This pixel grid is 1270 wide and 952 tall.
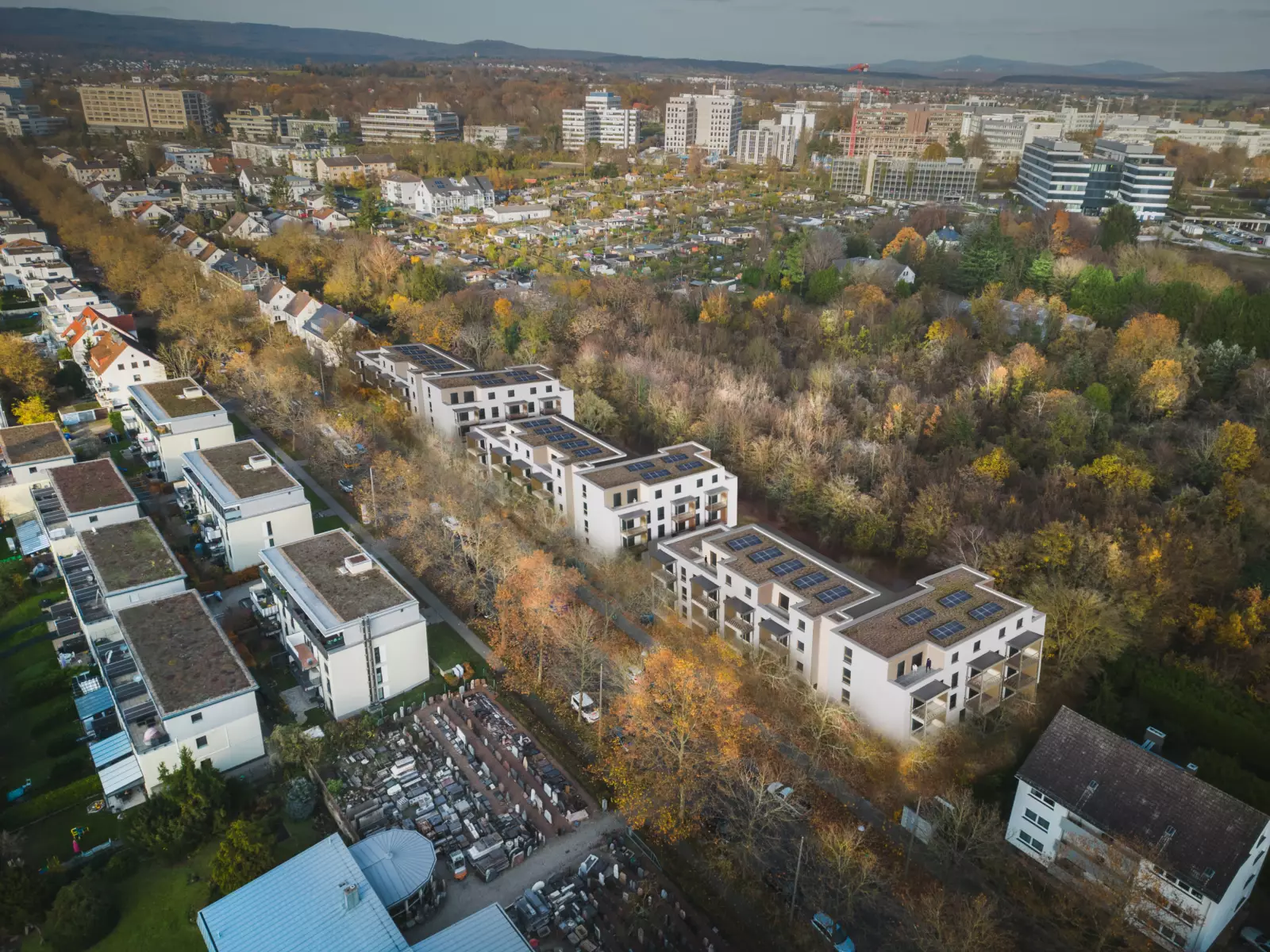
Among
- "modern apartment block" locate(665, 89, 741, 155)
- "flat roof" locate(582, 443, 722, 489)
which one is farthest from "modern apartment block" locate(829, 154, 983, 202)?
"flat roof" locate(582, 443, 722, 489)

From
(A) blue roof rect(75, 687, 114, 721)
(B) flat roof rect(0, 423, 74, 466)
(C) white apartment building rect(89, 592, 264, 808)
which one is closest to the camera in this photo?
(C) white apartment building rect(89, 592, 264, 808)

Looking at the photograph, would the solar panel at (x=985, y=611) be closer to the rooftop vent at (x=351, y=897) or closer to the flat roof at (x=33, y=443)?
the rooftop vent at (x=351, y=897)

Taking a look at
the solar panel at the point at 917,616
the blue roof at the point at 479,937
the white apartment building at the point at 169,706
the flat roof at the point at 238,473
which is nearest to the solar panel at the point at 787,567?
the solar panel at the point at 917,616

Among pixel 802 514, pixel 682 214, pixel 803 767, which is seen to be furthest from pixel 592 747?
pixel 682 214

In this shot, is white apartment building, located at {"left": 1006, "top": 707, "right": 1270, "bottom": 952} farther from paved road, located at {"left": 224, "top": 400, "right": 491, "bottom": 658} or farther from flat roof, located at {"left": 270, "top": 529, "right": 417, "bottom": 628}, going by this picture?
flat roof, located at {"left": 270, "top": 529, "right": 417, "bottom": 628}

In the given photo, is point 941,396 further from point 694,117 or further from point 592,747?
point 694,117

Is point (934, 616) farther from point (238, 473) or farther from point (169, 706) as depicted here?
point (238, 473)

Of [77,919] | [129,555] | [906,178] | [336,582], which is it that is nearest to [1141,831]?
[336,582]
